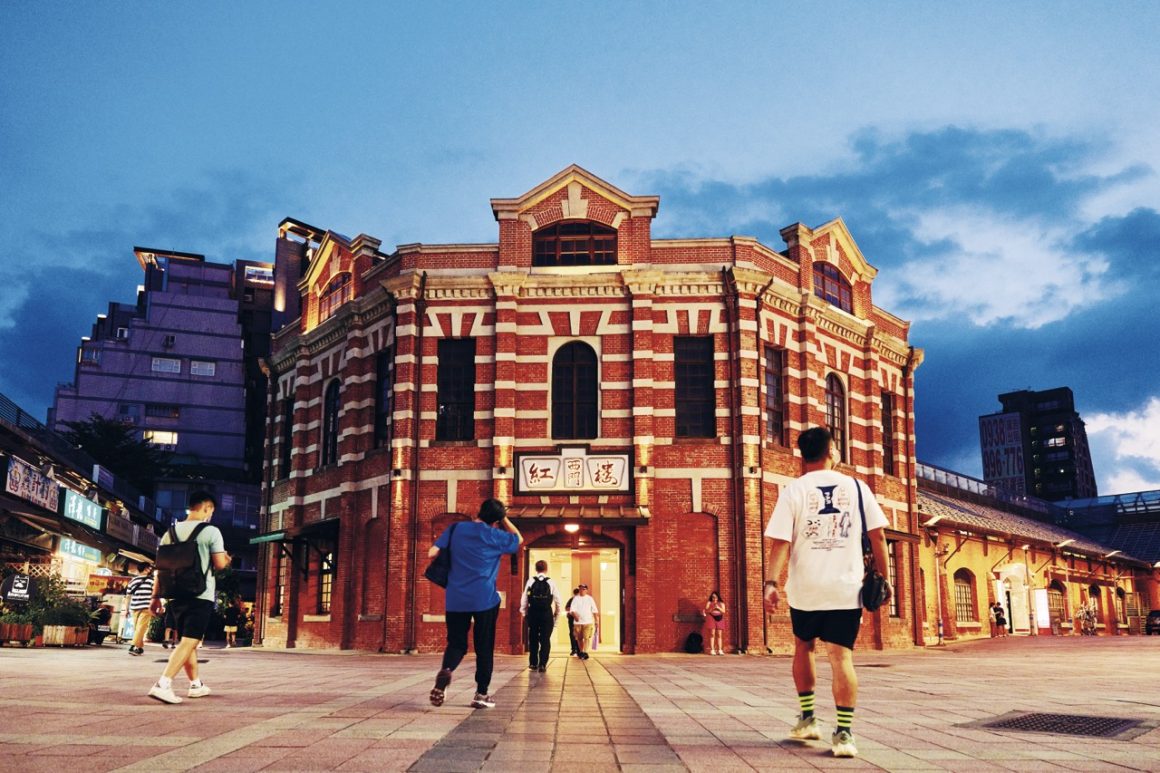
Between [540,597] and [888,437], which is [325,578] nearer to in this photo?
[540,597]

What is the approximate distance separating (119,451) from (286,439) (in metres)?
30.1

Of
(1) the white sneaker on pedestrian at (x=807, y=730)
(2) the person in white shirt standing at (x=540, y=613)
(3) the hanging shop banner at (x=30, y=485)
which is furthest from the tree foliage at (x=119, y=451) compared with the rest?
(1) the white sneaker on pedestrian at (x=807, y=730)

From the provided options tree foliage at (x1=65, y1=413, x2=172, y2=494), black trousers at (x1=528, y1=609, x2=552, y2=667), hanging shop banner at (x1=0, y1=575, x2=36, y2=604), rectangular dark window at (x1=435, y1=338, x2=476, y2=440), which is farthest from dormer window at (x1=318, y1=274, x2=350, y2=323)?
tree foliage at (x1=65, y1=413, x2=172, y2=494)

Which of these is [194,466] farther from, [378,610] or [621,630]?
[621,630]

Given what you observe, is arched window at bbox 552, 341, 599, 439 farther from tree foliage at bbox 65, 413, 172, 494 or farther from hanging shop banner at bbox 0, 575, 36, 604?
tree foliage at bbox 65, 413, 172, 494

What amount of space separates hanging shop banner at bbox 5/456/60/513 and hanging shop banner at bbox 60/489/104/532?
2.82 feet

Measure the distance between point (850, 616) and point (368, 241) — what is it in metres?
25.6

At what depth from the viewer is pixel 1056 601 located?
150 feet

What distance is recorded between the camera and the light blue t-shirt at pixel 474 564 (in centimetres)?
943

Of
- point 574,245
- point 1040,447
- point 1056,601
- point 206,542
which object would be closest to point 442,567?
point 206,542

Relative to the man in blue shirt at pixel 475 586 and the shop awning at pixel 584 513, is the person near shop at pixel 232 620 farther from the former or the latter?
the man in blue shirt at pixel 475 586

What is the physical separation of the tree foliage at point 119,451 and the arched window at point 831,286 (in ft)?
140

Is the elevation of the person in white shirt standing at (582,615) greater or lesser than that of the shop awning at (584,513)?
lesser

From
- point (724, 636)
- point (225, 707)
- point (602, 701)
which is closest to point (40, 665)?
point (225, 707)
